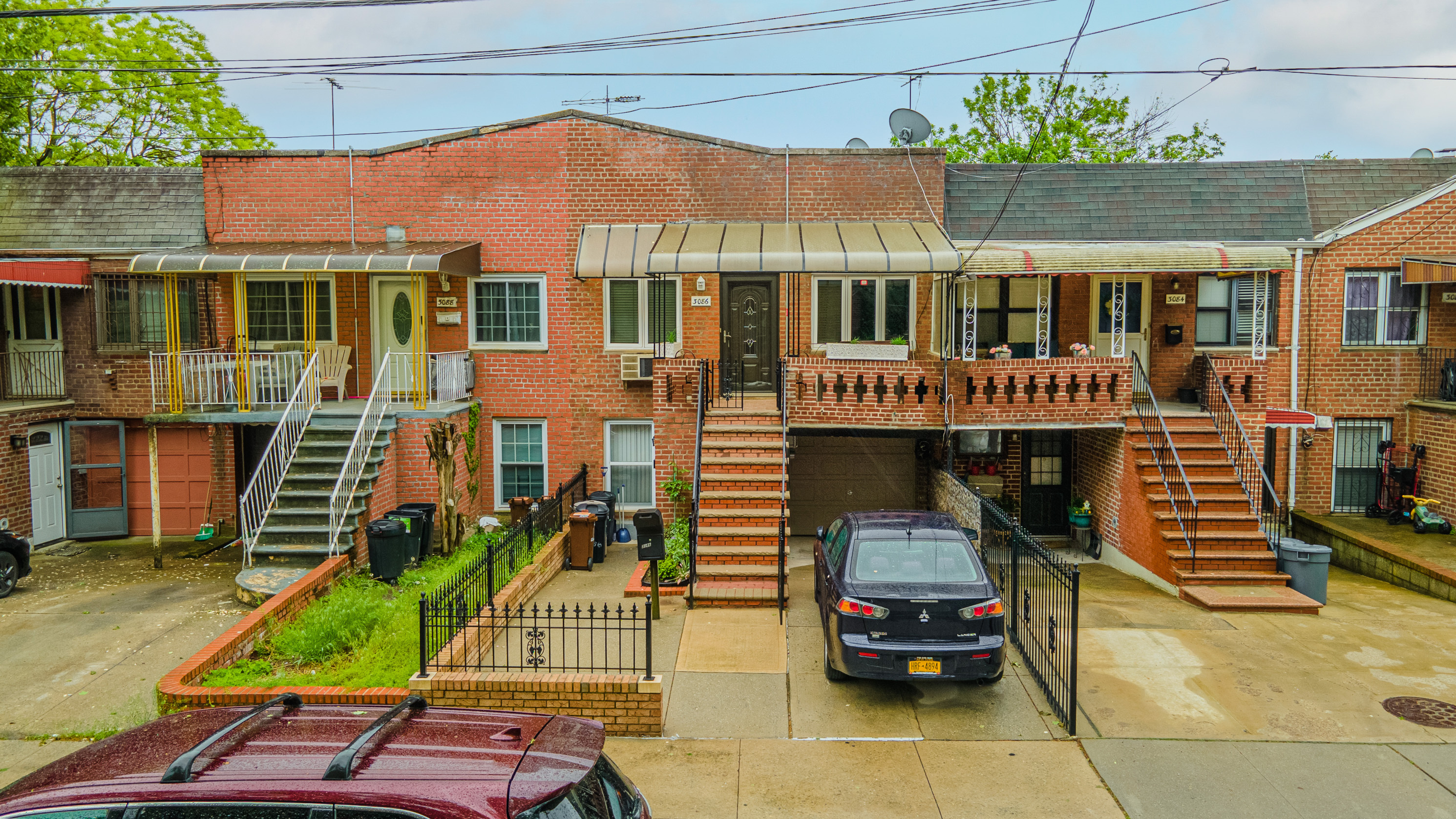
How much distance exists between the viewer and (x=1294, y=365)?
16594 millimetres

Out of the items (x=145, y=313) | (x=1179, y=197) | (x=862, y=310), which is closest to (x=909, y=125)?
(x=862, y=310)

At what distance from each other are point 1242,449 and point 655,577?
980 cm

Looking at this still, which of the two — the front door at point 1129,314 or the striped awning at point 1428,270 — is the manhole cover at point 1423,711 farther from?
the striped awning at point 1428,270

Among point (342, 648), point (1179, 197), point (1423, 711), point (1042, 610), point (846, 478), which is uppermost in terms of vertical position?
point (1179, 197)

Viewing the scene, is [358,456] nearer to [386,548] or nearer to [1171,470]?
[386,548]

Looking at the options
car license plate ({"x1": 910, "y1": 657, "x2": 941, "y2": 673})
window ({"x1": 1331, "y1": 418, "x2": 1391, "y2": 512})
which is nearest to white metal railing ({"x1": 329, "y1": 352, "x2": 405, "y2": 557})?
car license plate ({"x1": 910, "y1": 657, "x2": 941, "y2": 673})

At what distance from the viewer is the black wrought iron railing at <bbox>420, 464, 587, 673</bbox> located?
8.53 metres

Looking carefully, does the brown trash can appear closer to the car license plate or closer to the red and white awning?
the car license plate

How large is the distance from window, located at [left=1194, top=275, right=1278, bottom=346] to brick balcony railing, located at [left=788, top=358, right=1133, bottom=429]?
3.68m

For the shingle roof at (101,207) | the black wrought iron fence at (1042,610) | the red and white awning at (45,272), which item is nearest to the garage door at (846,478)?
the black wrought iron fence at (1042,610)

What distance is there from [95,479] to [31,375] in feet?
6.66

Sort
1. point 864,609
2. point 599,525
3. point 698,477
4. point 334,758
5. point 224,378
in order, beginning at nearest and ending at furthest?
point 334,758 < point 864,609 < point 698,477 < point 599,525 < point 224,378

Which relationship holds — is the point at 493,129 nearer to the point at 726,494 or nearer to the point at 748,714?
the point at 726,494

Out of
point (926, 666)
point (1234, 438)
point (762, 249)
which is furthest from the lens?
point (1234, 438)
